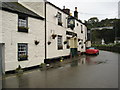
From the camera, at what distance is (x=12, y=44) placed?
10234 mm

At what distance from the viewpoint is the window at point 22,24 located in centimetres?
1110

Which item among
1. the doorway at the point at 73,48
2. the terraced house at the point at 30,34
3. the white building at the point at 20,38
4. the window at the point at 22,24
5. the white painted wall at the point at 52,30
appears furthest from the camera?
the doorway at the point at 73,48

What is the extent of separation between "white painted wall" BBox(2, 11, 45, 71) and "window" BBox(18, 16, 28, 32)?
0.97ft

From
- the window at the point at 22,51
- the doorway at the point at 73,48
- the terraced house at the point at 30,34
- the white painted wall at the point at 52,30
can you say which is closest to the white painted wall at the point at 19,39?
the terraced house at the point at 30,34

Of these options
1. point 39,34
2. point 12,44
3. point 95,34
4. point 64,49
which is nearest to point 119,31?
point 95,34

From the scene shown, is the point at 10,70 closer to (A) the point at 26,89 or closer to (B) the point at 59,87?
(A) the point at 26,89

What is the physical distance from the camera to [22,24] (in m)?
11.7

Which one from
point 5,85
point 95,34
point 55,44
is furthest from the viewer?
point 95,34

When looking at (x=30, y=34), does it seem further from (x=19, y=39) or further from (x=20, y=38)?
(x=19, y=39)

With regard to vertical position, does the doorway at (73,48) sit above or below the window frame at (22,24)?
below

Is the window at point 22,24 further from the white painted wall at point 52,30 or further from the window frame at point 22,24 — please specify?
the white painted wall at point 52,30

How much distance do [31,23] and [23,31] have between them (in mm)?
1341

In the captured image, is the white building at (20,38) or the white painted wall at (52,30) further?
the white painted wall at (52,30)

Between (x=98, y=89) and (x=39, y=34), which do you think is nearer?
(x=98, y=89)
